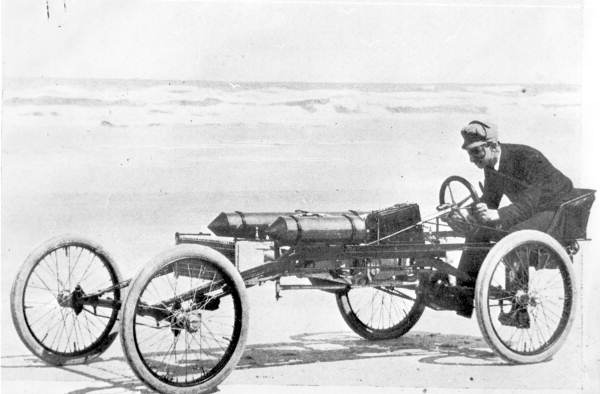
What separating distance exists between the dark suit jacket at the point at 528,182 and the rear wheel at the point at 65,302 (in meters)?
3.28

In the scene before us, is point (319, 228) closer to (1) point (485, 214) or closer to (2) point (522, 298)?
(1) point (485, 214)

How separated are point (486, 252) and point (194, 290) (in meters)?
2.54

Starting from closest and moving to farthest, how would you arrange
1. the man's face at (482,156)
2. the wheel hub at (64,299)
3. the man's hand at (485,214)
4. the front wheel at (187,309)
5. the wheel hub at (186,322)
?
the front wheel at (187,309), the wheel hub at (186,322), the wheel hub at (64,299), the man's hand at (485,214), the man's face at (482,156)

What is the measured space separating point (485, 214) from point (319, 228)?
1466mm

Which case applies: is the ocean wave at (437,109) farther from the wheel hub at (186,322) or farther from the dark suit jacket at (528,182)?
the wheel hub at (186,322)

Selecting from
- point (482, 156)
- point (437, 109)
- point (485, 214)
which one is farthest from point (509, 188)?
point (437, 109)

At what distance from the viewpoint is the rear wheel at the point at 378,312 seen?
7.09 metres

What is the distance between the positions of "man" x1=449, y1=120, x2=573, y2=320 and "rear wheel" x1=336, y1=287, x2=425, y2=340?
685 mm

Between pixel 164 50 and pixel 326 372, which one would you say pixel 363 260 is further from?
pixel 164 50

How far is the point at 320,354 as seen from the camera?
6488 millimetres

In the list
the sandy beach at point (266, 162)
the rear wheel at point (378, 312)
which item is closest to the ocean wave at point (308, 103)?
the sandy beach at point (266, 162)

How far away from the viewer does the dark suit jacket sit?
21.0 ft

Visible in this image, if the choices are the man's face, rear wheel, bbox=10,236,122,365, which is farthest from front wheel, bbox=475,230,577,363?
rear wheel, bbox=10,236,122,365

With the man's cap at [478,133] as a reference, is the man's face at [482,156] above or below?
below
